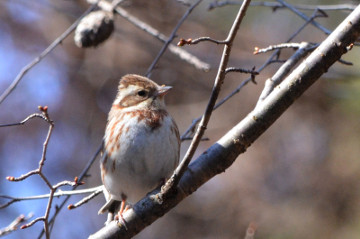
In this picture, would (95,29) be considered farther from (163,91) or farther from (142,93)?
(163,91)

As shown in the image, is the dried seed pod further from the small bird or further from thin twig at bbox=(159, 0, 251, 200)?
thin twig at bbox=(159, 0, 251, 200)

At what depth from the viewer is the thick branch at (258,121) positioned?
11.6 feet

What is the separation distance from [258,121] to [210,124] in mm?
4739

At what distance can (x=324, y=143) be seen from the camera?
791 centimetres

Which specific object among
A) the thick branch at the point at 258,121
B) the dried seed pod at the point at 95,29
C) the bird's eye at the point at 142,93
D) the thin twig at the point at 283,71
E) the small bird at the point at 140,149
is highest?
the dried seed pod at the point at 95,29

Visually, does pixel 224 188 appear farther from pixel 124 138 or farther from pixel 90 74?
pixel 124 138

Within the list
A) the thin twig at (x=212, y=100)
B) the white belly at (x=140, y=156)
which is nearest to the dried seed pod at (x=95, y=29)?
the white belly at (x=140, y=156)

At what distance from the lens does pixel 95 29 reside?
5773 mm

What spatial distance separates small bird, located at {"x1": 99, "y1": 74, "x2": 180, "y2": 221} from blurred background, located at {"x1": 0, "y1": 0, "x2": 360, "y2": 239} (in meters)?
Answer: 2.79

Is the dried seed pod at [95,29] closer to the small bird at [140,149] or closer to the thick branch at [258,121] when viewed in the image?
the small bird at [140,149]

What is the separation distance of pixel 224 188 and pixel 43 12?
360cm

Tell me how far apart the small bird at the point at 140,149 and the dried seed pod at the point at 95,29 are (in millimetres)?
948

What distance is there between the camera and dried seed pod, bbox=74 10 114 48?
5.78 m

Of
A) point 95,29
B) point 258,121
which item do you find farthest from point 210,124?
Answer: point 258,121
